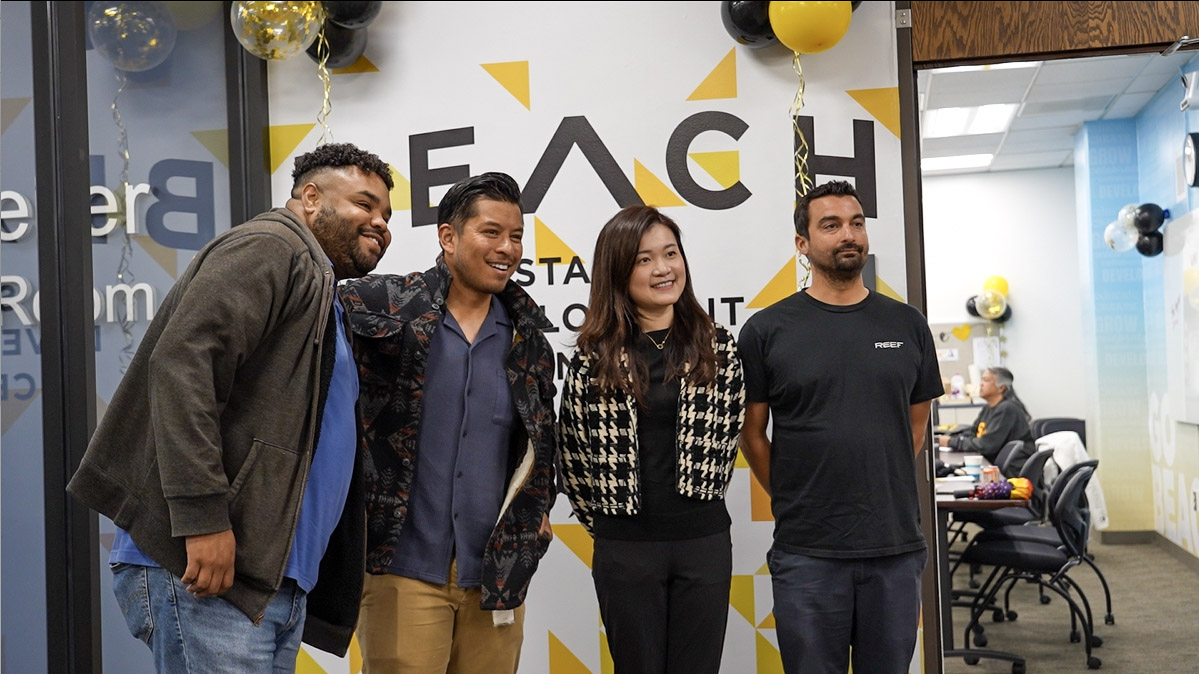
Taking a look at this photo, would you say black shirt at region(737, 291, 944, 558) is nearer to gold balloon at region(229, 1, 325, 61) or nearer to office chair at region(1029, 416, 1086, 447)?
gold balloon at region(229, 1, 325, 61)

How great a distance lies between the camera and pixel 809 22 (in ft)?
10.0

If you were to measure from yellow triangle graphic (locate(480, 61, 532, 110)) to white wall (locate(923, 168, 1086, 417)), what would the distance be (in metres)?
2.44

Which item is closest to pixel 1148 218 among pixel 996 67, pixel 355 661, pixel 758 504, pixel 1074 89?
pixel 1074 89

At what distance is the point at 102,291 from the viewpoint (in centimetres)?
290

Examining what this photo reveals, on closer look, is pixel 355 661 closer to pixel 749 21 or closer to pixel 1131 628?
pixel 749 21

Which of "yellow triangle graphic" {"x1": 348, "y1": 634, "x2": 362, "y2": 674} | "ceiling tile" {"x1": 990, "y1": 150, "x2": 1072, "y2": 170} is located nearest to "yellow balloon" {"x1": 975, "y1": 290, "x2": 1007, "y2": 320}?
"ceiling tile" {"x1": 990, "y1": 150, "x2": 1072, "y2": 170}

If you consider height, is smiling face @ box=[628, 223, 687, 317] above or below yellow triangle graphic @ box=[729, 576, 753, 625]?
above

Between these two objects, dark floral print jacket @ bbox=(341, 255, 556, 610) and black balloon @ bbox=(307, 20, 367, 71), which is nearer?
dark floral print jacket @ bbox=(341, 255, 556, 610)

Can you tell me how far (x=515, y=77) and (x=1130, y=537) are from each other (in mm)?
3493

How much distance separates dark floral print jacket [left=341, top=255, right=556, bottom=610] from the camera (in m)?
2.17

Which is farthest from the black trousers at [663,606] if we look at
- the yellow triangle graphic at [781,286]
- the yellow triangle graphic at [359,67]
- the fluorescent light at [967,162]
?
the fluorescent light at [967,162]

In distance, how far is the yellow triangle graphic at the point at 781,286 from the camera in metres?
3.42

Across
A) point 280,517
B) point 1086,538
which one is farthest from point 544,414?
point 1086,538

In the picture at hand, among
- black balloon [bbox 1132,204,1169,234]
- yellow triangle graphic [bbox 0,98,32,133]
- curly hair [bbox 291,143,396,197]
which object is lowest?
curly hair [bbox 291,143,396,197]
